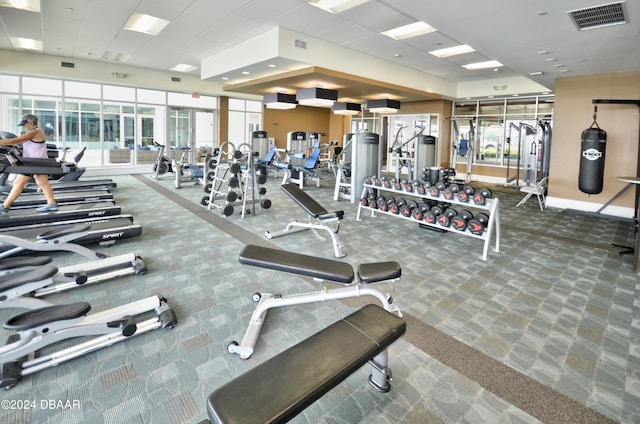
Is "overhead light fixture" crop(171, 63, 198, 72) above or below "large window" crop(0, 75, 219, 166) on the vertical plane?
above

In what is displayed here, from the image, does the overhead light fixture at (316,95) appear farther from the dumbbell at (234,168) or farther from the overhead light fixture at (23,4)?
the overhead light fixture at (23,4)

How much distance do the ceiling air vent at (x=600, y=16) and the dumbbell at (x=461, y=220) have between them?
8.48 ft

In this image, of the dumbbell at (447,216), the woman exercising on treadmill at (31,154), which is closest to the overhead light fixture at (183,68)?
the woman exercising on treadmill at (31,154)

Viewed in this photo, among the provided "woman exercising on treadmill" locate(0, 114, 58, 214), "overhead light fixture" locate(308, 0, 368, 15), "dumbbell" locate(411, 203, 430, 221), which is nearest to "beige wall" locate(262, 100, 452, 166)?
"overhead light fixture" locate(308, 0, 368, 15)

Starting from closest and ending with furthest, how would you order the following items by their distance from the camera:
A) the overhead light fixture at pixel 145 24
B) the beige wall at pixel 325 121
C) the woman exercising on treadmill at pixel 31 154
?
the woman exercising on treadmill at pixel 31 154 → the overhead light fixture at pixel 145 24 → the beige wall at pixel 325 121

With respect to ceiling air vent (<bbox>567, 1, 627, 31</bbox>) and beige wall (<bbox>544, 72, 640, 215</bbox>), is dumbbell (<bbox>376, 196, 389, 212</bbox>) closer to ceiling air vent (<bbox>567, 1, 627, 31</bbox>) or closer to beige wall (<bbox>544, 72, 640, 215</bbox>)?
ceiling air vent (<bbox>567, 1, 627, 31</bbox>)

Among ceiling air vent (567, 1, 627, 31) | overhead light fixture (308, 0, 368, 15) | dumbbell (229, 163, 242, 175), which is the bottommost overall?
dumbbell (229, 163, 242, 175)

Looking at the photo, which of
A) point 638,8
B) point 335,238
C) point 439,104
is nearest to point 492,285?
point 335,238

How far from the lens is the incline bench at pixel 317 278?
2.19m

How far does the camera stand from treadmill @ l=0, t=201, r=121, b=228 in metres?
4.12

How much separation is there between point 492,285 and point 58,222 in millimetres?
5050

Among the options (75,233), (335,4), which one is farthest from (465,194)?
(75,233)

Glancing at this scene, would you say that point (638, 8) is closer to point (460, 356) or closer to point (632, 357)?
point (632, 357)

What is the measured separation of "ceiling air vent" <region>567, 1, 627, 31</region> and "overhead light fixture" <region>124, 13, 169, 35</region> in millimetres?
6345
